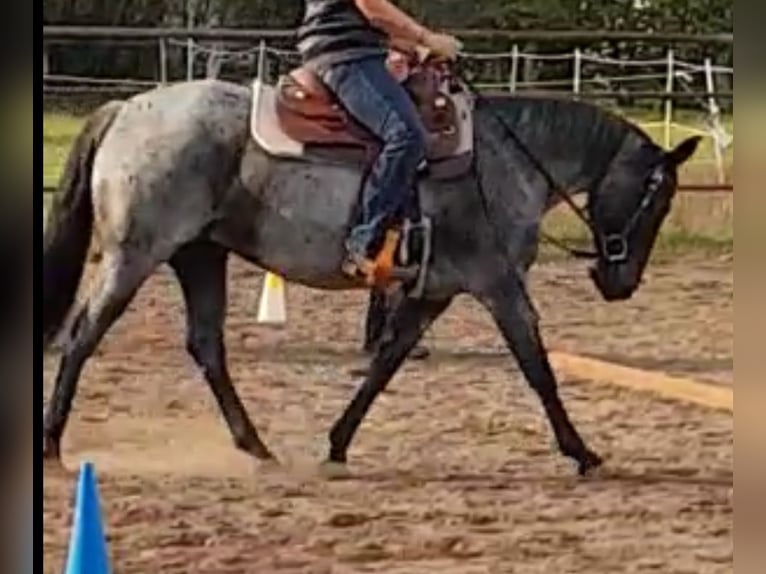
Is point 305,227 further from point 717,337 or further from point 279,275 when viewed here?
point 717,337

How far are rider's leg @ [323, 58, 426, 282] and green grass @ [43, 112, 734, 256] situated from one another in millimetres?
219

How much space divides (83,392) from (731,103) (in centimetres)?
102

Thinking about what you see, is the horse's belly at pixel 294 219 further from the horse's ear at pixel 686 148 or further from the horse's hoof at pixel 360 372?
the horse's ear at pixel 686 148

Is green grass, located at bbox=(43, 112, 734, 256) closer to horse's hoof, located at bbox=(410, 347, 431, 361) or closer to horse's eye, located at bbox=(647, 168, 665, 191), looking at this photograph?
horse's eye, located at bbox=(647, 168, 665, 191)

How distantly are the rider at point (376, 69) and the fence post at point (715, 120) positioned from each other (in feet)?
1.20

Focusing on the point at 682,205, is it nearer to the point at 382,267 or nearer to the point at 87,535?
the point at 382,267

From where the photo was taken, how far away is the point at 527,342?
3.67 meters

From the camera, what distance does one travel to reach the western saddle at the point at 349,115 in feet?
12.0

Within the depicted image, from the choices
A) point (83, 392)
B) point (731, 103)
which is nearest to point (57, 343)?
point (83, 392)

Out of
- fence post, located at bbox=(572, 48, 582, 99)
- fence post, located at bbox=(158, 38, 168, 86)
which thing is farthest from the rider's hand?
fence post, located at bbox=(158, 38, 168, 86)

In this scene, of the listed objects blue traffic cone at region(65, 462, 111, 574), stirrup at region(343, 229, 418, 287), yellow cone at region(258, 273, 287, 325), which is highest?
stirrup at region(343, 229, 418, 287)

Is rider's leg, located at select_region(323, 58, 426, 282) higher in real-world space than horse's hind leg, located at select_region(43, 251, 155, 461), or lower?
higher

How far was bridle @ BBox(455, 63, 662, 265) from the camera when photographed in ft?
12.0

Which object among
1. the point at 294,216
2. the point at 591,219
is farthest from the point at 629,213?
the point at 294,216
